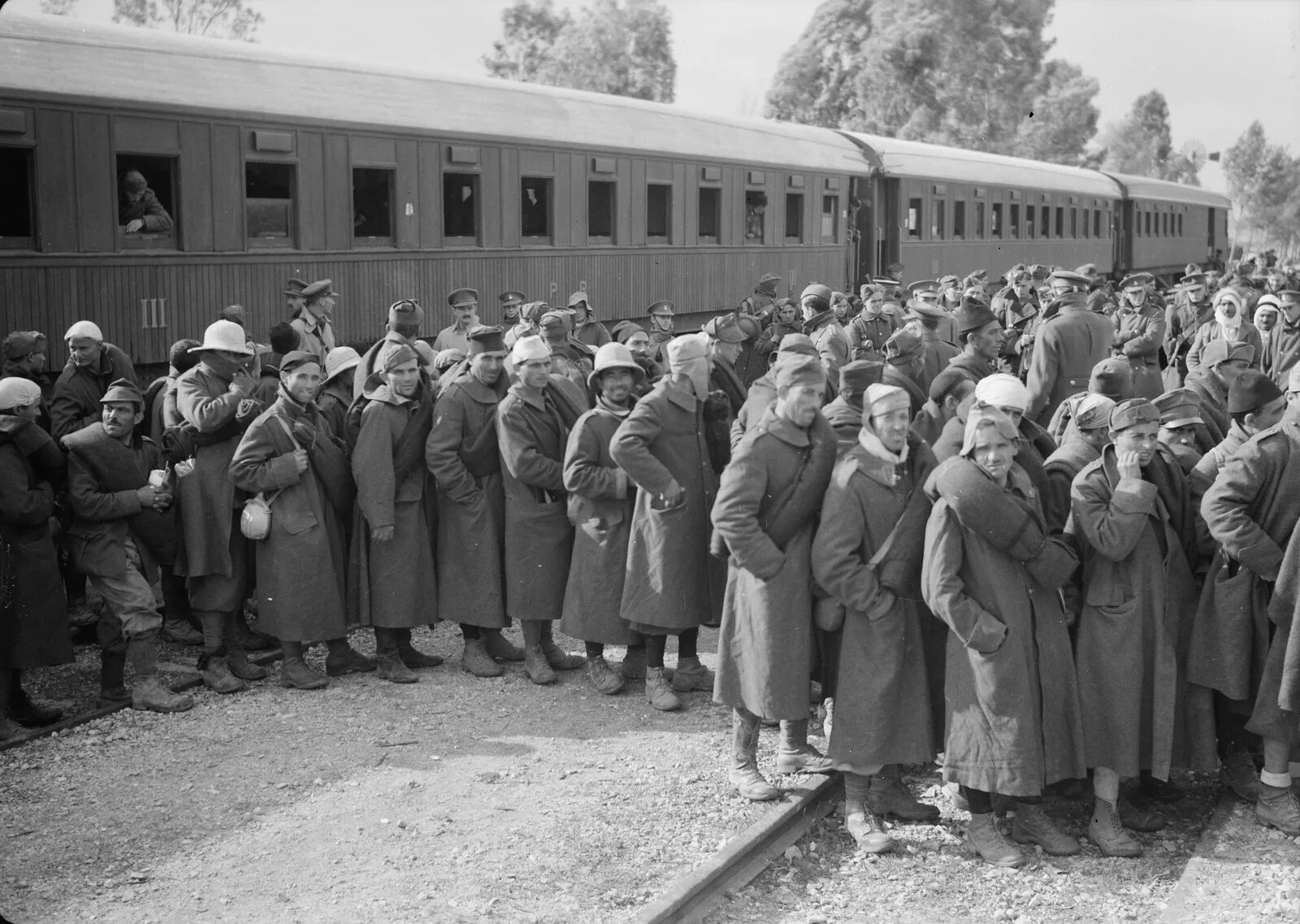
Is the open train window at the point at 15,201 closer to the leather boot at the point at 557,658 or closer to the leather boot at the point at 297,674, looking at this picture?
the leather boot at the point at 297,674

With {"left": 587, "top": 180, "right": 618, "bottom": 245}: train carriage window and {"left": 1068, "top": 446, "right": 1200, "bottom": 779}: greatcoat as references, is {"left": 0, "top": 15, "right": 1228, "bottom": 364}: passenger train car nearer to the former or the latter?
{"left": 587, "top": 180, "right": 618, "bottom": 245}: train carriage window

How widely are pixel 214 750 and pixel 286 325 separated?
4017mm

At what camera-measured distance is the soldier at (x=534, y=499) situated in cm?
757

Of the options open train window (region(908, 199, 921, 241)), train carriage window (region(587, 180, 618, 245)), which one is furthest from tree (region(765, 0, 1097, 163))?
train carriage window (region(587, 180, 618, 245))

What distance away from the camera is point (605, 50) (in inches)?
2805

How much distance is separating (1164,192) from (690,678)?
40.9 meters

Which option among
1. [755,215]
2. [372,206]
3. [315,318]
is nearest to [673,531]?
[315,318]

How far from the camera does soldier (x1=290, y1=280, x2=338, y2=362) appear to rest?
10453 millimetres

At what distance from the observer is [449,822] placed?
5891mm

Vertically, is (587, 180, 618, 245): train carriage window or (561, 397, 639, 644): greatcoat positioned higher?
(587, 180, 618, 245): train carriage window

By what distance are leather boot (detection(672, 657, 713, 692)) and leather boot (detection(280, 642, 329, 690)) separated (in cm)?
177

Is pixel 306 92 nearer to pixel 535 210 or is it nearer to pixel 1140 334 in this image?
pixel 535 210

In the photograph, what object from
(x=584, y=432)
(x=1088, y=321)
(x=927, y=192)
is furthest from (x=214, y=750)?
(x=927, y=192)

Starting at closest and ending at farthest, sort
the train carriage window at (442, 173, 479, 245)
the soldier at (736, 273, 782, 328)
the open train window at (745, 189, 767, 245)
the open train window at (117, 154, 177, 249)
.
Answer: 1. the open train window at (117, 154, 177, 249)
2. the soldier at (736, 273, 782, 328)
3. the train carriage window at (442, 173, 479, 245)
4. the open train window at (745, 189, 767, 245)
